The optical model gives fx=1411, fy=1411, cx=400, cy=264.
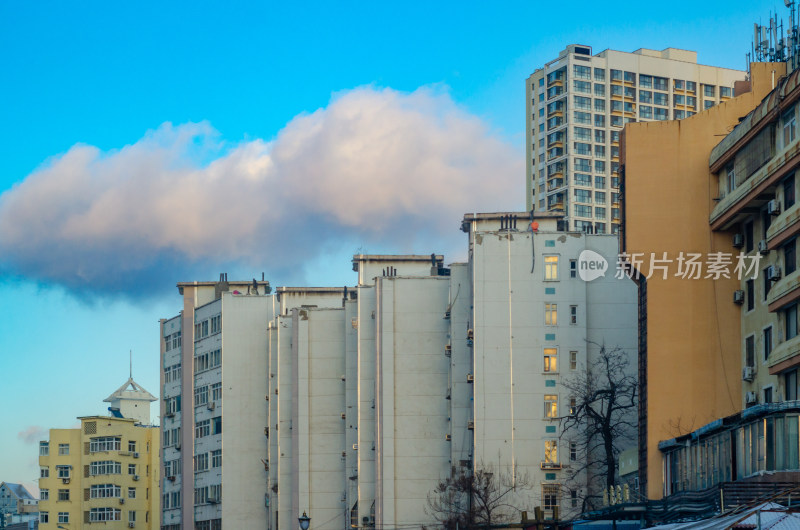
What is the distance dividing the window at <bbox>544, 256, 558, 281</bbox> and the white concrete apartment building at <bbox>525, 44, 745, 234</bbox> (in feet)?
224

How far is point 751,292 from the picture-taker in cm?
5788

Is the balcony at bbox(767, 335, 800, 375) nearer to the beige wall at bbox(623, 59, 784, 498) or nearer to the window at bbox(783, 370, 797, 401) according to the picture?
the window at bbox(783, 370, 797, 401)

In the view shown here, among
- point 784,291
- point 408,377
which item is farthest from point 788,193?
point 408,377

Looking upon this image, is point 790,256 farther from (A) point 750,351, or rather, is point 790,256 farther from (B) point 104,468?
(B) point 104,468

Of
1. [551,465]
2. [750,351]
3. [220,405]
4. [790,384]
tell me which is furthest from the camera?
[220,405]

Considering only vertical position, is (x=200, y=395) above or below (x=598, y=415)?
above

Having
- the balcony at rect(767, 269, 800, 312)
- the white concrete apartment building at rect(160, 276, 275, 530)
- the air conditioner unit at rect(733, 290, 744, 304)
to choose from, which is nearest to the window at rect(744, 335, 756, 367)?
the air conditioner unit at rect(733, 290, 744, 304)

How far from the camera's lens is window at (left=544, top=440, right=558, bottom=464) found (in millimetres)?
76938

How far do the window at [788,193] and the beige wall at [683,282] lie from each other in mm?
7027

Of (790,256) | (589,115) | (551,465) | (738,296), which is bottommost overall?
(551,465)

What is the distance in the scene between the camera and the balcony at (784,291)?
1971 inches

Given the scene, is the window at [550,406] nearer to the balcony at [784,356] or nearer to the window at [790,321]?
the balcony at [784,356]

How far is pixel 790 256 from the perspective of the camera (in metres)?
52.2

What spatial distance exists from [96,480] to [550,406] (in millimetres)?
74914
